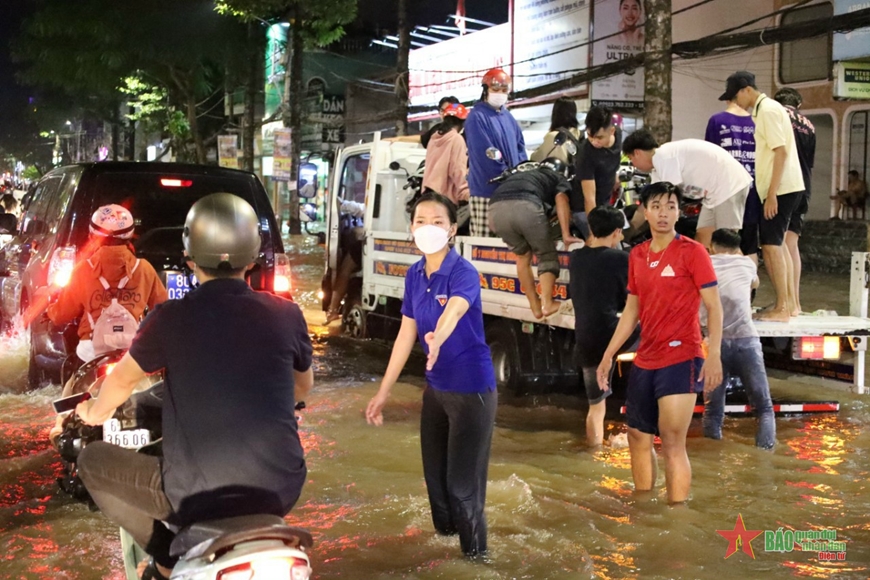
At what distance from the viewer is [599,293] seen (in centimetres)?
625

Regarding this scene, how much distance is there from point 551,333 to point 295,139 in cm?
1931

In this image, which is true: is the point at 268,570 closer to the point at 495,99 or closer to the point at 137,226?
the point at 137,226

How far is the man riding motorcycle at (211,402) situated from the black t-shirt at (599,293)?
352cm

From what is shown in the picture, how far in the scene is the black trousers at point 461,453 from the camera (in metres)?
4.25

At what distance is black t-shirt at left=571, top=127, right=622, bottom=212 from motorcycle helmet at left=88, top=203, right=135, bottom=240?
3488mm

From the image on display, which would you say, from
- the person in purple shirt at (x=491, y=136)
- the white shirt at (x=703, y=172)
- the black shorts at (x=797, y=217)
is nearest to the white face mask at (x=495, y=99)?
the person in purple shirt at (x=491, y=136)

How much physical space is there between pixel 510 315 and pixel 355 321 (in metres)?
4.27

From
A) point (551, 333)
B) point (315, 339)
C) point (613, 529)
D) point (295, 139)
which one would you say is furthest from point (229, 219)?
point (295, 139)

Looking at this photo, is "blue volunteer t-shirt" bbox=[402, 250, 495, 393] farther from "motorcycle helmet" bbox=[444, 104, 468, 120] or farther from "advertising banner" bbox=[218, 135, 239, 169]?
"advertising banner" bbox=[218, 135, 239, 169]

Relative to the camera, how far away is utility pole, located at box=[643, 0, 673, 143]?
38.4 feet

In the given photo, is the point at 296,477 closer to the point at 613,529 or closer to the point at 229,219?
the point at 229,219

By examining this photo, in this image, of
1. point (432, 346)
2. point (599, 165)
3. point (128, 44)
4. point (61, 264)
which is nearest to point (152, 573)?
point (432, 346)

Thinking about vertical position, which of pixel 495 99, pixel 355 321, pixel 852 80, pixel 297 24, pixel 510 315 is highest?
pixel 297 24

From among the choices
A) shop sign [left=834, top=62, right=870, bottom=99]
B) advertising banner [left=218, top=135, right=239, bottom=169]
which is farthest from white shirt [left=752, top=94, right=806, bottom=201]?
advertising banner [left=218, top=135, right=239, bottom=169]
